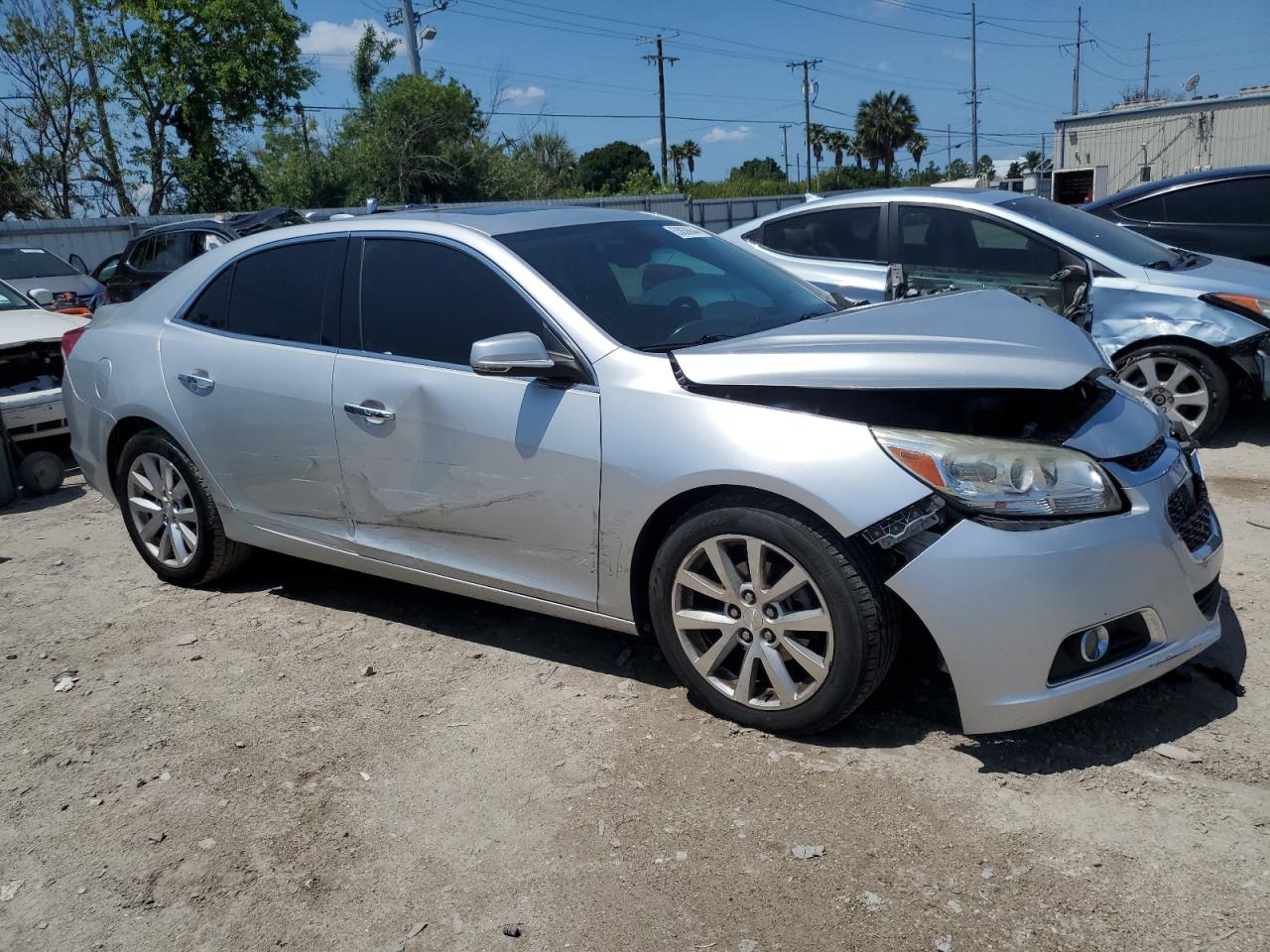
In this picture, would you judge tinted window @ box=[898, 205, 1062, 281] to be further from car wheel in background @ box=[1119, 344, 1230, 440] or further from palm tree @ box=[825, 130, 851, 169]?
palm tree @ box=[825, 130, 851, 169]

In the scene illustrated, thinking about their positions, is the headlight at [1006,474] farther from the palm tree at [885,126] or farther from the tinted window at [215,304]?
the palm tree at [885,126]

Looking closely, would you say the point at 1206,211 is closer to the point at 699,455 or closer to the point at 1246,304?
the point at 1246,304

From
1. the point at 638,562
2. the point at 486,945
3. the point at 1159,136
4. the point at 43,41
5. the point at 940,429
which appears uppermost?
the point at 43,41

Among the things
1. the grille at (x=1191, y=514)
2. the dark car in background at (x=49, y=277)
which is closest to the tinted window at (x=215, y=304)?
the grille at (x=1191, y=514)

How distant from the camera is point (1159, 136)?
98.6 feet

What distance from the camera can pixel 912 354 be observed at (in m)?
3.19

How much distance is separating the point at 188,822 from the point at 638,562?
5.09 ft

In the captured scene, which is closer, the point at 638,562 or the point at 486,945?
the point at 486,945

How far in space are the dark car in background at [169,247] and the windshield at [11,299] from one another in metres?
4.07

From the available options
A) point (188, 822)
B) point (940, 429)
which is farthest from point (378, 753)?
point (940, 429)

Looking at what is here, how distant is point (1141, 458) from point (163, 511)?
4.09m

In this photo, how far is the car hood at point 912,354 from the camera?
10.2 ft

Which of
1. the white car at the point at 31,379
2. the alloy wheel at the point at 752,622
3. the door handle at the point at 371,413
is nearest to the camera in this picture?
the alloy wheel at the point at 752,622

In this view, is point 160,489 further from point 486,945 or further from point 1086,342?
point 1086,342
